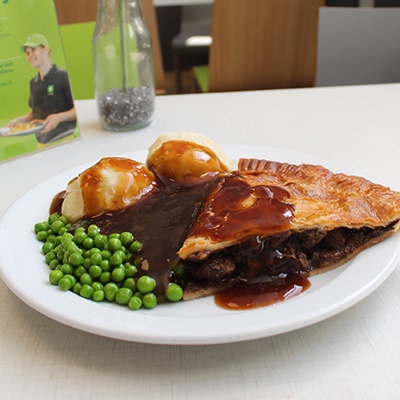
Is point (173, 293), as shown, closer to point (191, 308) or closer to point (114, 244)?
point (191, 308)

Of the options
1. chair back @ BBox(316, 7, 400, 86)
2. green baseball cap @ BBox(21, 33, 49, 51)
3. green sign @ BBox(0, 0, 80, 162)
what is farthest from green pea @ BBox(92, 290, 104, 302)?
chair back @ BBox(316, 7, 400, 86)

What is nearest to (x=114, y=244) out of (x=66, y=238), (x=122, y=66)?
(x=66, y=238)

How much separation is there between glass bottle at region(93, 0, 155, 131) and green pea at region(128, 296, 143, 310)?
51.6 inches

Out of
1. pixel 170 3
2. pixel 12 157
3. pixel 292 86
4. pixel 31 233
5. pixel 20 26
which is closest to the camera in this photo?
pixel 31 233

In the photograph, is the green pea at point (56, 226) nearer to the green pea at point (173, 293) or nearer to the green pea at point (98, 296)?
the green pea at point (98, 296)

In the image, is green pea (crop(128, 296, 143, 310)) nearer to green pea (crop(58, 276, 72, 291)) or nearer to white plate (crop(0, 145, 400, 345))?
white plate (crop(0, 145, 400, 345))

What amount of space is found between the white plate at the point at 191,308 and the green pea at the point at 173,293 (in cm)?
2

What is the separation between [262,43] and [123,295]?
3338mm

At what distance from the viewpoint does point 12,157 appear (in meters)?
2.05

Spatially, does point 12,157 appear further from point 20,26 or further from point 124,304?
point 124,304

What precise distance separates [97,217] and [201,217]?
1.05ft

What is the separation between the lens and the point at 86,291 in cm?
114

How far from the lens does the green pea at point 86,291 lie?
1.14 meters

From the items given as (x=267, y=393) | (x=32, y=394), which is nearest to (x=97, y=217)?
(x=32, y=394)
